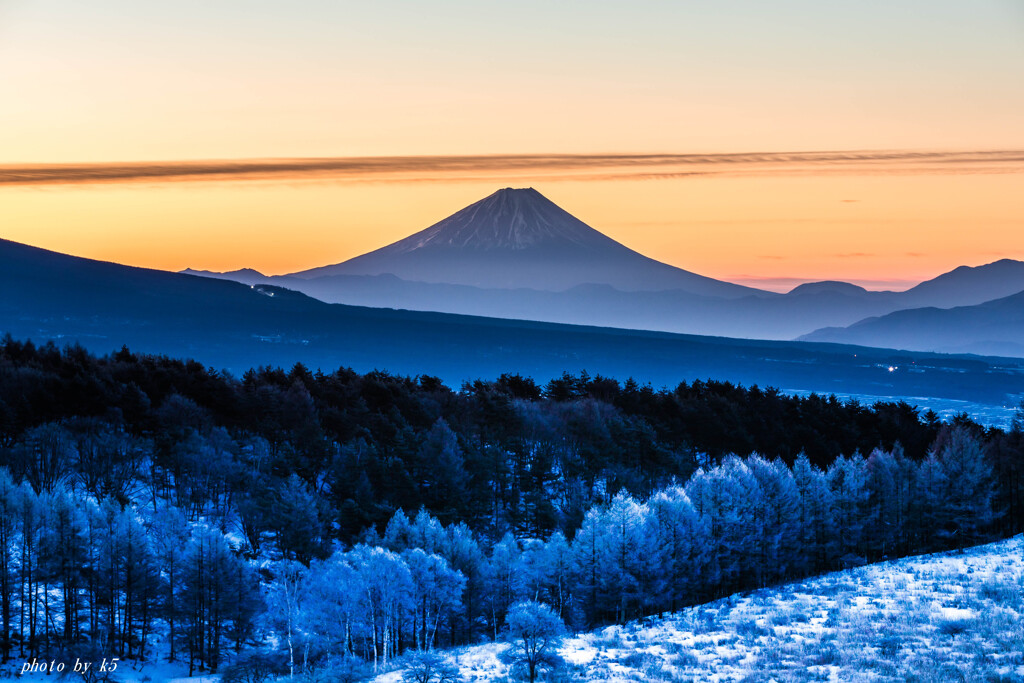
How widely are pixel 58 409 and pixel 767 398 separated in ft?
315

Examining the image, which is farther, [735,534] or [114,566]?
[735,534]

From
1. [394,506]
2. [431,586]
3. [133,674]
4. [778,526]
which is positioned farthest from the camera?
[394,506]

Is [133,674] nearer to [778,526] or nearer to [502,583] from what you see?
[502,583]

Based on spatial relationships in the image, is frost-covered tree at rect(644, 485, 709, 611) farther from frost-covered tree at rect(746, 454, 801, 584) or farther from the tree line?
frost-covered tree at rect(746, 454, 801, 584)

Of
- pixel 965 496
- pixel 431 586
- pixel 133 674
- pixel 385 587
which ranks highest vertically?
pixel 965 496

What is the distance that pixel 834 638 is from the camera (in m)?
54.4

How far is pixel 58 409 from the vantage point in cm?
10338

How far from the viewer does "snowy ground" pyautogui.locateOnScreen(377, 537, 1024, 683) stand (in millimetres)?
48188

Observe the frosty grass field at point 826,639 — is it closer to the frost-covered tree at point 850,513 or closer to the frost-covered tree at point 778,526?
the frost-covered tree at point 778,526

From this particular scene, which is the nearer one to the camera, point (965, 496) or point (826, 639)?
point (826, 639)

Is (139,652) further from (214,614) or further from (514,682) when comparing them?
(514,682)

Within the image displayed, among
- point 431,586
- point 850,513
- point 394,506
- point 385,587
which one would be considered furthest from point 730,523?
point 385,587

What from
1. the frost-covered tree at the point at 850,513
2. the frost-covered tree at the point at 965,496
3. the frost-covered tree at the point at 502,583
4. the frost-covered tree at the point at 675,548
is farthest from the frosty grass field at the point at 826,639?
the frost-covered tree at the point at 965,496

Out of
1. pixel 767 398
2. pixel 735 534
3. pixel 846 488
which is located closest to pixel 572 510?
pixel 735 534
